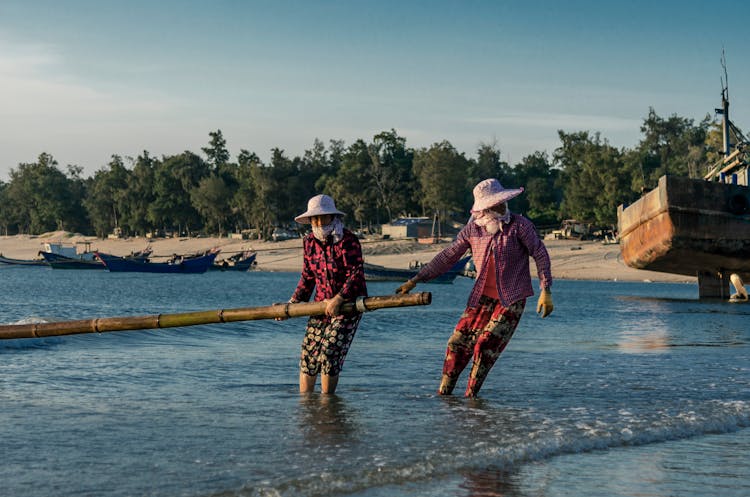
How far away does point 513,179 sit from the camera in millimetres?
100625

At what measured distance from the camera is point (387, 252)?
7819 centimetres

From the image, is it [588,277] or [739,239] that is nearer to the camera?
[739,239]

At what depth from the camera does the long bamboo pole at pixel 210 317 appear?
22.3 feet

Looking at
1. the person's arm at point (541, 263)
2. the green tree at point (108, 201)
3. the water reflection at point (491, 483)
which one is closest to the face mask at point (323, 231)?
the person's arm at point (541, 263)

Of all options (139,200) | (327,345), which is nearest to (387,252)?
(139,200)

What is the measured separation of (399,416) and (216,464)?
2.02m

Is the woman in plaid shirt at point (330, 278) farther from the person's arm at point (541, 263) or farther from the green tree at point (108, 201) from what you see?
the green tree at point (108, 201)

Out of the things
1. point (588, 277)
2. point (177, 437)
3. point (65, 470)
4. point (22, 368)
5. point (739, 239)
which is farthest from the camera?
point (588, 277)

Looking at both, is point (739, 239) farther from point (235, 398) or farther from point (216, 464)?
point (216, 464)

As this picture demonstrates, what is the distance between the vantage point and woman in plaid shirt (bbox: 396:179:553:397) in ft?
23.7

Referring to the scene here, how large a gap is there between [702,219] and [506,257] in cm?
1593

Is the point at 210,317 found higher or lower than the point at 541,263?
lower

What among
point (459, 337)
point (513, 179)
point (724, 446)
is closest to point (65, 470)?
point (459, 337)

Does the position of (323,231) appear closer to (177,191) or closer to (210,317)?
(210,317)
